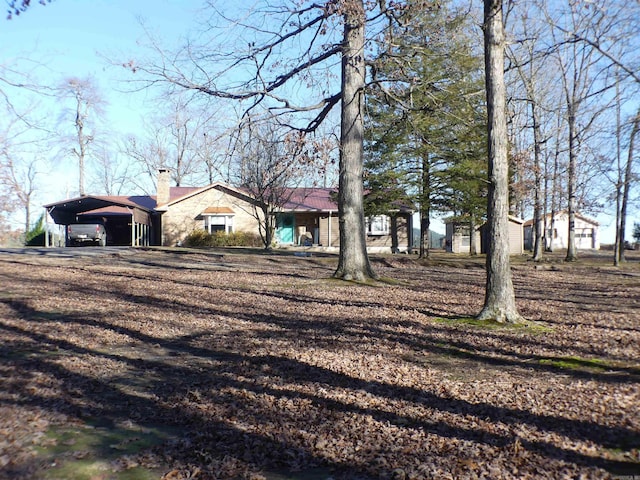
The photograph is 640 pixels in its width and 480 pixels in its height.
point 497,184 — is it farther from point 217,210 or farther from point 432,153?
point 217,210

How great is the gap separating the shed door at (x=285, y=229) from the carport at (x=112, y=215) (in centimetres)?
968

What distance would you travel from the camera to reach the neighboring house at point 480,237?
37.3 meters

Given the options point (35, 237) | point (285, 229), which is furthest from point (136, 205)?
point (35, 237)

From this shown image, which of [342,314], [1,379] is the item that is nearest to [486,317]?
[342,314]

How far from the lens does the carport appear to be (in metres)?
34.5

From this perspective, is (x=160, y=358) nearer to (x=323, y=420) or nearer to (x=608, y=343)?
(x=323, y=420)

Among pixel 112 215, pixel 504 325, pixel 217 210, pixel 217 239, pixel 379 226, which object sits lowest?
pixel 504 325

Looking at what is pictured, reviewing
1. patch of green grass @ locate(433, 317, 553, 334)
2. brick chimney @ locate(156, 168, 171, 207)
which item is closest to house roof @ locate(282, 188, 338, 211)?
brick chimney @ locate(156, 168, 171, 207)

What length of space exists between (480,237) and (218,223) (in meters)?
21.7

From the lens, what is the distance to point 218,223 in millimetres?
35031

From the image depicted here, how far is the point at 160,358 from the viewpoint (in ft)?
21.7

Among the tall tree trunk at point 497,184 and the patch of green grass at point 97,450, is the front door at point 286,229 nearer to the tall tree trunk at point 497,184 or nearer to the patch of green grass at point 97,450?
the tall tree trunk at point 497,184

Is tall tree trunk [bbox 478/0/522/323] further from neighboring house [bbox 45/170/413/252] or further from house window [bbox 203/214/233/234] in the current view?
house window [bbox 203/214/233/234]

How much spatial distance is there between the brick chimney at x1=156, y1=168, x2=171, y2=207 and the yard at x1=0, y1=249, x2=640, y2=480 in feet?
82.8
